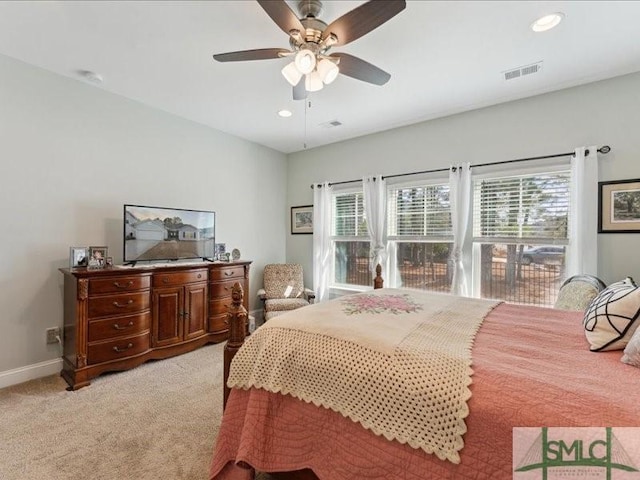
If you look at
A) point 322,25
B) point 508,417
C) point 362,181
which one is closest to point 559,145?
point 362,181

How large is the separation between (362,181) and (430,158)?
3.15ft

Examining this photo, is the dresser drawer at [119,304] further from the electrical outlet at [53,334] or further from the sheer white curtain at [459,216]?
the sheer white curtain at [459,216]

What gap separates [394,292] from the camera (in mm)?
2621

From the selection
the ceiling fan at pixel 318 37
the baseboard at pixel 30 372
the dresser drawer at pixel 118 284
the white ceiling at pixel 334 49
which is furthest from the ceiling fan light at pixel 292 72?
the baseboard at pixel 30 372

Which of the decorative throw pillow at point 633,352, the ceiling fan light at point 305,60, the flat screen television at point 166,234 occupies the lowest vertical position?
the decorative throw pillow at point 633,352

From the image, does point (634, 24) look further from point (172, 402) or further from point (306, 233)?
point (172, 402)

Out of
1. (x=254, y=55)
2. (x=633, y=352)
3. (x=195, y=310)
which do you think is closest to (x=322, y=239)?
(x=195, y=310)

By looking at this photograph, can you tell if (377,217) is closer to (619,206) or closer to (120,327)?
(619,206)

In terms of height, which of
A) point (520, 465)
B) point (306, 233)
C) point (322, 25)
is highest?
point (322, 25)

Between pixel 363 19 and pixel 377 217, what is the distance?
2.73m

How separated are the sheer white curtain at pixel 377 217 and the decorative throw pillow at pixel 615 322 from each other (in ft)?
8.89

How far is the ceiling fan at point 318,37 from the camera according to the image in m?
1.58

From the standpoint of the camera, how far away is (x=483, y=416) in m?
0.99

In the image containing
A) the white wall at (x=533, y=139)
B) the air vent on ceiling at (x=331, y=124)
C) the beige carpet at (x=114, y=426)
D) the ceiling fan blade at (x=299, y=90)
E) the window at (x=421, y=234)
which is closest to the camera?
the beige carpet at (x=114, y=426)
